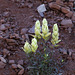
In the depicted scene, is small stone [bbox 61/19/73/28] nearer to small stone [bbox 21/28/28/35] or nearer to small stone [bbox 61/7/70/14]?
small stone [bbox 61/7/70/14]

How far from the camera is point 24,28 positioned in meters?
5.60

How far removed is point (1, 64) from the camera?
4152 mm

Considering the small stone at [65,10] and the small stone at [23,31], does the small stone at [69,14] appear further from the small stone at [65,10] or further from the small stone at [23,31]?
the small stone at [23,31]

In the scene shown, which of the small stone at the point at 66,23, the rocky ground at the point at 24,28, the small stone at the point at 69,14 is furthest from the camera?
the small stone at the point at 69,14

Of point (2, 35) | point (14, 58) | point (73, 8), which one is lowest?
point (14, 58)

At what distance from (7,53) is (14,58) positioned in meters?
0.29

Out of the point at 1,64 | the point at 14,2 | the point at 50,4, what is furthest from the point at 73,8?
the point at 1,64

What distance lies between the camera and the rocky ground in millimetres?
4340

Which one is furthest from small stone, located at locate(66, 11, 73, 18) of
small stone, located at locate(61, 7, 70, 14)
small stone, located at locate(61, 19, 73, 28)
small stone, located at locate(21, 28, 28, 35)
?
small stone, located at locate(21, 28, 28, 35)

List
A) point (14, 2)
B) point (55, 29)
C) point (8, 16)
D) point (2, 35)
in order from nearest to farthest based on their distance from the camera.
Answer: point (55, 29) → point (2, 35) → point (8, 16) → point (14, 2)

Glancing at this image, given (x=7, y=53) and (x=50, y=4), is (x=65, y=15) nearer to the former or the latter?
(x=50, y=4)

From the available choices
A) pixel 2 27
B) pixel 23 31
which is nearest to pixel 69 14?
pixel 23 31

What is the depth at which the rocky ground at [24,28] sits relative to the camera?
171 inches

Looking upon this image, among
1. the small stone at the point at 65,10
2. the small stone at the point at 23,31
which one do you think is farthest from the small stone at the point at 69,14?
the small stone at the point at 23,31
